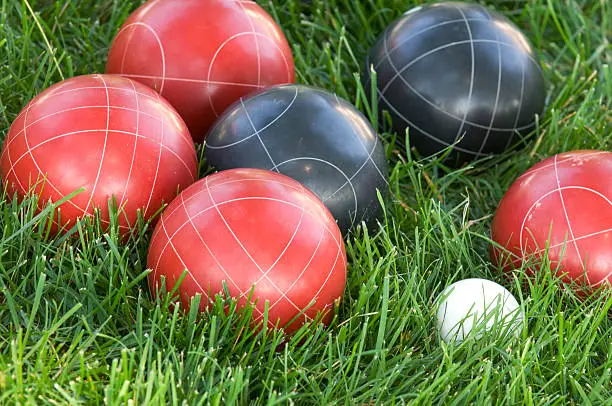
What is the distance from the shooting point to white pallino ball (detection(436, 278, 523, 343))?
8.39 ft

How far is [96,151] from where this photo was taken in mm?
2668

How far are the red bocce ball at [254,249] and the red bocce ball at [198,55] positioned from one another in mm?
635

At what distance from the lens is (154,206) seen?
2.78 metres

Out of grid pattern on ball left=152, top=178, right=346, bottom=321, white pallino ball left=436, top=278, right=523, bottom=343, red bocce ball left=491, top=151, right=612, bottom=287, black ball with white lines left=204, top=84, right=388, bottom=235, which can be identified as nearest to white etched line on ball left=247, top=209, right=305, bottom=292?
grid pattern on ball left=152, top=178, right=346, bottom=321

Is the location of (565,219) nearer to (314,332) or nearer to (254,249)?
(314,332)

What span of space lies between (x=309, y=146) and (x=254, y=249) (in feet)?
1.78

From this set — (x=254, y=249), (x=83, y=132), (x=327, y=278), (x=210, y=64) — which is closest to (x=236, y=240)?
(x=254, y=249)

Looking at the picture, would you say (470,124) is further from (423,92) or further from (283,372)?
(283,372)

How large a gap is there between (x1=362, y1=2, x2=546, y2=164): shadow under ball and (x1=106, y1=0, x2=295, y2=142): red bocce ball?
0.49 metres

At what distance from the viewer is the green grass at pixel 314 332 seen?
227 centimetres

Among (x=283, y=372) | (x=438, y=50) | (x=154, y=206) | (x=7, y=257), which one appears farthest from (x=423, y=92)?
(x=7, y=257)

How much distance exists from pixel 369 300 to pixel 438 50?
44.4 inches

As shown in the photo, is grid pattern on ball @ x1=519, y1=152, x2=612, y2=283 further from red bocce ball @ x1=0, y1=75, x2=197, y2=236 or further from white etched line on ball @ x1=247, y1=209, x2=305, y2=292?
red bocce ball @ x1=0, y1=75, x2=197, y2=236

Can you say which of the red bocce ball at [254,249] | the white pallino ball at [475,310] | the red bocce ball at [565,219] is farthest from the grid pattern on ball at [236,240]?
the red bocce ball at [565,219]
